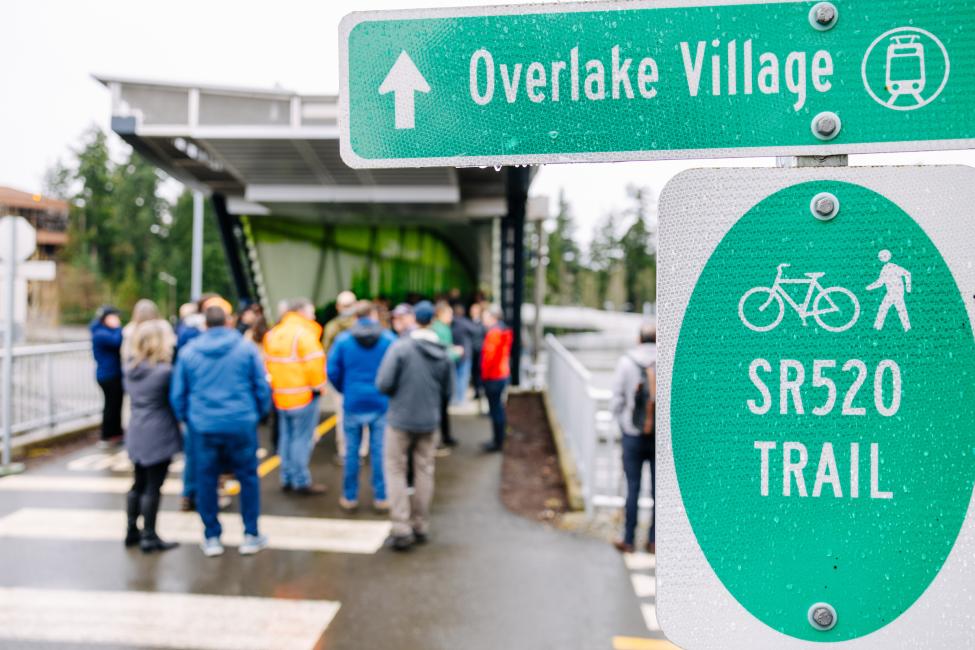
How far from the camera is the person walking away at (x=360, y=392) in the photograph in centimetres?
671

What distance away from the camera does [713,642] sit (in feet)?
3.88

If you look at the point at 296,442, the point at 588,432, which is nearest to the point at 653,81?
the point at 588,432

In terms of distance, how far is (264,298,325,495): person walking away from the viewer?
6980 mm

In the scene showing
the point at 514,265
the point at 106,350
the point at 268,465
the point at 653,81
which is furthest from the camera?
the point at 514,265

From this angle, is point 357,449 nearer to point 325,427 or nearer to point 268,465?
point 268,465

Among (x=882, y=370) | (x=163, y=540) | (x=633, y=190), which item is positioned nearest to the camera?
(x=882, y=370)

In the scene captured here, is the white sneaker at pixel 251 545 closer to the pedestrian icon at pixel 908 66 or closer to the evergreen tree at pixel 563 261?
the pedestrian icon at pixel 908 66

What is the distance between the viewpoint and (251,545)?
5.66 metres

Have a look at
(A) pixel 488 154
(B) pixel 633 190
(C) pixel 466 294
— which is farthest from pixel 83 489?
(B) pixel 633 190

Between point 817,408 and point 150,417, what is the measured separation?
5662mm

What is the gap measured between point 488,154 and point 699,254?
445 millimetres

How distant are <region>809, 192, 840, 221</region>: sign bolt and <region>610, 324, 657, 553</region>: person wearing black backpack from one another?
4.54m

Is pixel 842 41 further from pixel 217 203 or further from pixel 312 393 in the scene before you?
pixel 217 203

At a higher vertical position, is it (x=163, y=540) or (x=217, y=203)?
(x=217, y=203)
